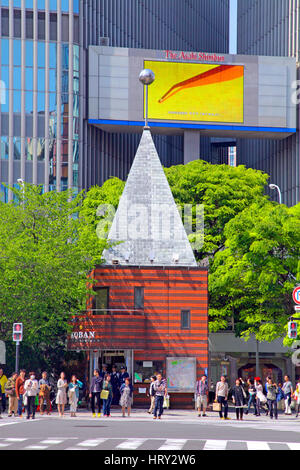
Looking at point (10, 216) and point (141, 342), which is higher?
point (10, 216)

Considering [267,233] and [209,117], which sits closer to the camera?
[267,233]

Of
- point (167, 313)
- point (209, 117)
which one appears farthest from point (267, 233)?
point (209, 117)

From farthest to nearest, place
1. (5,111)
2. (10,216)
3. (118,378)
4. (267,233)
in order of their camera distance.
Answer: (5,111) < (267,233) < (10,216) < (118,378)

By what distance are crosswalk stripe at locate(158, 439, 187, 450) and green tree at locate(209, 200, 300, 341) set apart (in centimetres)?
2433

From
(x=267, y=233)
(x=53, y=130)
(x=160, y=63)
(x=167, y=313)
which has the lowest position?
(x=167, y=313)

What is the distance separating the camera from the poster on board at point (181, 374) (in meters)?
41.3

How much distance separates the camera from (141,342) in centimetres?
4169

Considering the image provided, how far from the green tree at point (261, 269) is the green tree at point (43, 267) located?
8.21 metres

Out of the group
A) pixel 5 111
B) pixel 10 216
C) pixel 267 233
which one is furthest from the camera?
pixel 5 111

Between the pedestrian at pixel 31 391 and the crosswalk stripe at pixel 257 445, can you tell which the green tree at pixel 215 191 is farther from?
the crosswalk stripe at pixel 257 445

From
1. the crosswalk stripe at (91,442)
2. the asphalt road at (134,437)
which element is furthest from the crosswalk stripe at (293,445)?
the crosswalk stripe at (91,442)

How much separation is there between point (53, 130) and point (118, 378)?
43.0 meters

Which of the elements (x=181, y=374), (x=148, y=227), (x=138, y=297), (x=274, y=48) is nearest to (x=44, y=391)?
(x=181, y=374)

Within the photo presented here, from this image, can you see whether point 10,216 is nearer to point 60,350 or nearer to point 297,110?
point 60,350
